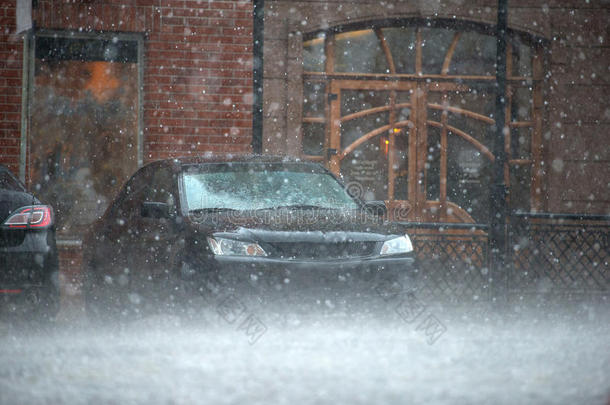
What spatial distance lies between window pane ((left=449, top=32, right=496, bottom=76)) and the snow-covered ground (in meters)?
5.36

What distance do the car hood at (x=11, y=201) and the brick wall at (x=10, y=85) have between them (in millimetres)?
4074

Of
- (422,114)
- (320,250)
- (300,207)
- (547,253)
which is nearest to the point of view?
Answer: (320,250)

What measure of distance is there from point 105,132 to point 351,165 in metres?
3.53

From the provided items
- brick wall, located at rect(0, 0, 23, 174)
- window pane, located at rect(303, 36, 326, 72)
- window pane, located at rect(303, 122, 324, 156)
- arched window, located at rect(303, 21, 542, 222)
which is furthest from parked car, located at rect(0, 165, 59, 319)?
window pane, located at rect(303, 36, 326, 72)

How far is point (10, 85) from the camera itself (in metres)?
11.7

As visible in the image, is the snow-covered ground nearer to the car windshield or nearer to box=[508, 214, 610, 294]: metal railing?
the car windshield

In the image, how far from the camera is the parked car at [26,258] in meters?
7.37

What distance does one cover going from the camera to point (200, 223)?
7.51 metres

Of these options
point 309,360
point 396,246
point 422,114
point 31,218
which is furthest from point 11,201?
point 422,114

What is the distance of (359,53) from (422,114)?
128 centimetres

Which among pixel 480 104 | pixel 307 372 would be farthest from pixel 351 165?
pixel 307 372

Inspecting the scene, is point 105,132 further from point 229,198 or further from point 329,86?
point 229,198

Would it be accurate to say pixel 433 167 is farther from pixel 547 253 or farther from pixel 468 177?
pixel 547 253

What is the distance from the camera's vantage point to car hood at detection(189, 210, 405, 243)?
24.0ft
